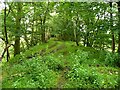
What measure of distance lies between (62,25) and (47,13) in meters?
1.53

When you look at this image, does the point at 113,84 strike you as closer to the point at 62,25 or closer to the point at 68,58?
the point at 68,58

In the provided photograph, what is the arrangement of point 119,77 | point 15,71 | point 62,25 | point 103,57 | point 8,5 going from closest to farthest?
Result: point 119,77
point 15,71
point 103,57
point 8,5
point 62,25

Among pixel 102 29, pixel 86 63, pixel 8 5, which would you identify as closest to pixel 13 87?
pixel 86 63

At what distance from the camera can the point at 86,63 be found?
29.5ft

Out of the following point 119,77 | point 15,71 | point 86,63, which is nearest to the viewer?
point 119,77

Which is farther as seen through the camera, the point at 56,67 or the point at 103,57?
the point at 103,57

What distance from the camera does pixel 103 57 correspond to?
9766 millimetres

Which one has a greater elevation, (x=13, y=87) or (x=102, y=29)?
(x=102, y=29)

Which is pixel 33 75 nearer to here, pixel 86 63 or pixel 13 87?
pixel 13 87

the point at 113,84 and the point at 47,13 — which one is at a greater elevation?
the point at 47,13

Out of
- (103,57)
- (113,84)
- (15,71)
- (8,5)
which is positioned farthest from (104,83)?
(8,5)

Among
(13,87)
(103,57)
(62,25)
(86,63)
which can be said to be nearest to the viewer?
(13,87)

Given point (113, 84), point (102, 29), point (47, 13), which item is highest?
point (47, 13)

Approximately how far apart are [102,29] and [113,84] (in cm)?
300
